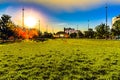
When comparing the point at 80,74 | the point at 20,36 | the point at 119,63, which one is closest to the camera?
the point at 80,74

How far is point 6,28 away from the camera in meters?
115

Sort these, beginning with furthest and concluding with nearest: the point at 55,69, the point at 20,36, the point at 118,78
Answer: the point at 20,36
the point at 55,69
the point at 118,78

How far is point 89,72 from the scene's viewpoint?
18.5m

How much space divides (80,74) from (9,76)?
5107mm

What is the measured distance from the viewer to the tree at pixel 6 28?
112750 mm

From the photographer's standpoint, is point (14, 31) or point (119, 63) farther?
point (14, 31)

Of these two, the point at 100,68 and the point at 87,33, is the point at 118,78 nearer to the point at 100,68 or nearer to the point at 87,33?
the point at 100,68

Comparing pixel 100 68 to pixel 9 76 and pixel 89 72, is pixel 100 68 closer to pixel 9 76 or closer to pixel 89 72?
pixel 89 72

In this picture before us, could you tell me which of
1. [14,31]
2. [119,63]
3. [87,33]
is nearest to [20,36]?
[14,31]

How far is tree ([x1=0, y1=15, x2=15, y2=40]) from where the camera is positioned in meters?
113

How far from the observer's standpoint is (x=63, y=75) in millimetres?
17547

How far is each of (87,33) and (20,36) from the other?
51.8 metres

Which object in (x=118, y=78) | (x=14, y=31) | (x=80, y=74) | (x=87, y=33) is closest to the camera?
(x=118, y=78)

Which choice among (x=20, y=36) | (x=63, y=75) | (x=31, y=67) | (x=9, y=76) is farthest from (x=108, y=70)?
(x=20, y=36)
